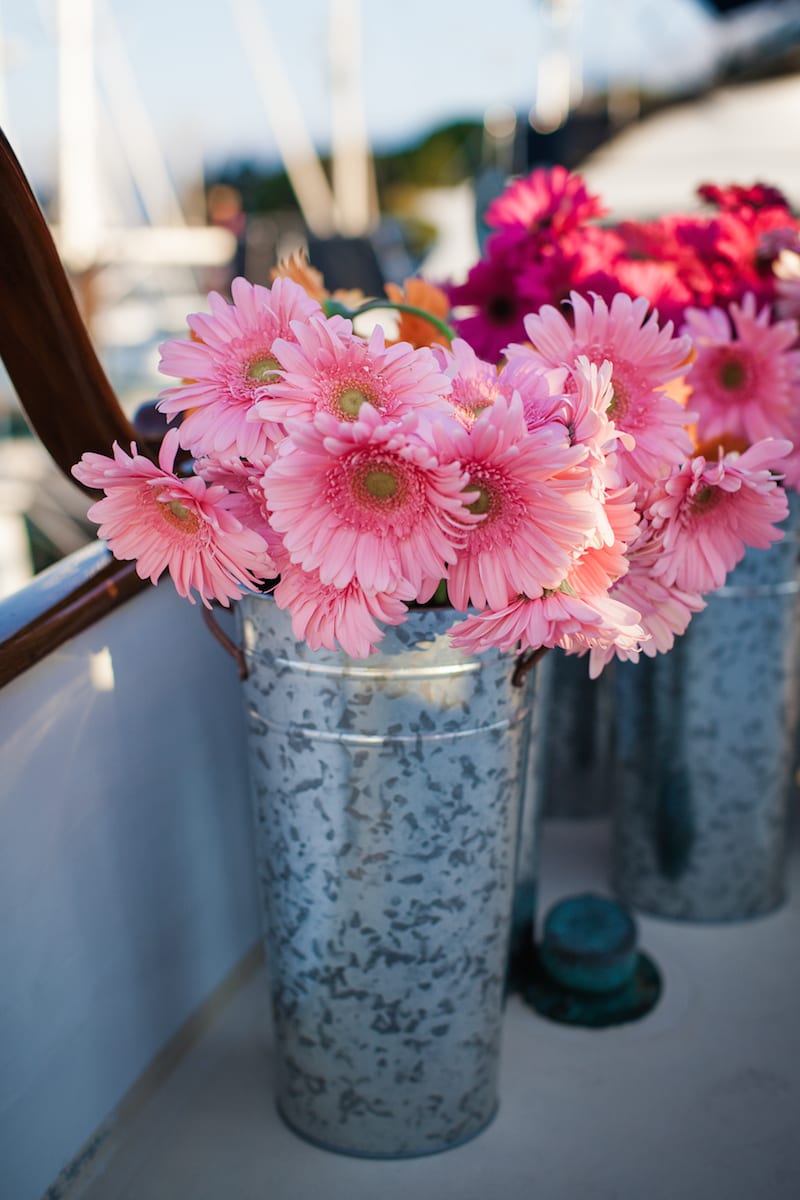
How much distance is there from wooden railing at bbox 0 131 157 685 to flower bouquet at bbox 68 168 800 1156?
0.29 feet

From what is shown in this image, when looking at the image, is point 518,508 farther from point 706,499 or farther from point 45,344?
point 45,344

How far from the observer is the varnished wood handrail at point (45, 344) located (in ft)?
2.77

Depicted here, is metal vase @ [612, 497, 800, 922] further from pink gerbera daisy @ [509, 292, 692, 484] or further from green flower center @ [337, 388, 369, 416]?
green flower center @ [337, 388, 369, 416]

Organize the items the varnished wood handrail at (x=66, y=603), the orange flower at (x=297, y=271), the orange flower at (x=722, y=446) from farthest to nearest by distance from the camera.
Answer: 1. the orange flower at (x=722, y=446)
2. the orange flower at (x=297, y=271)
3. the varnished wood handrail at (x=66, y=603)

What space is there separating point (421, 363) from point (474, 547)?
0.12 metres

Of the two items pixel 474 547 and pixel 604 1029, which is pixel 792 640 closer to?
pixel 604 1029

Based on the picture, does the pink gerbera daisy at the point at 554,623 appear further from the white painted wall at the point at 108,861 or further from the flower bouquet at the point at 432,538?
the white painted wall at the point at 108,861

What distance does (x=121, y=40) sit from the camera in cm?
930

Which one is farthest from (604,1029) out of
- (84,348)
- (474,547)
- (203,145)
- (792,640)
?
(203,145)

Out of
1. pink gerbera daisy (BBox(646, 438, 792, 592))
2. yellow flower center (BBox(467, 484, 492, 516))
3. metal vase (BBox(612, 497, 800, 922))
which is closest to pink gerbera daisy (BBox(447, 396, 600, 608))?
yellow flower center (BBox(467, 484, 492, 516))

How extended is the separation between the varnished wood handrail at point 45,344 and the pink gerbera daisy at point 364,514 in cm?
37

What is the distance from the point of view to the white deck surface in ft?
3.17

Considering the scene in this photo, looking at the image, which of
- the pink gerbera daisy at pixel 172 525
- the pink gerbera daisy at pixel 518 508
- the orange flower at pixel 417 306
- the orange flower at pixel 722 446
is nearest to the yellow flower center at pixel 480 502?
the pink gerbera daisy at pixel 518 508

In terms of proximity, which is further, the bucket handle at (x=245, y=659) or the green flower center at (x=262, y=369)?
the bucket handle at (x=245, y=659)
